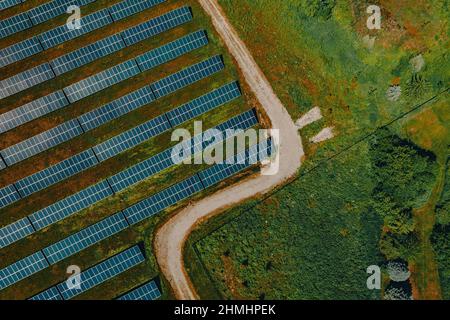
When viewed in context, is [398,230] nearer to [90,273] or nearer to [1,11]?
[90,273]

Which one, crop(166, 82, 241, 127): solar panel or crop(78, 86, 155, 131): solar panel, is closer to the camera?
crop(78, 86, 155, 131): solar panel

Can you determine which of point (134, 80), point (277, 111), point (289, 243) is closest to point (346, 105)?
point (277, 111)

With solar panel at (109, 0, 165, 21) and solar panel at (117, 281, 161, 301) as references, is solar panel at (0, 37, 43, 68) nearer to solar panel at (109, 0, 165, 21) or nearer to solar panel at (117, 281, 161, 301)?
solar panel at (109, 0, 165, 21)

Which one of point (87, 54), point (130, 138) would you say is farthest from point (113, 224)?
point (87, 54)

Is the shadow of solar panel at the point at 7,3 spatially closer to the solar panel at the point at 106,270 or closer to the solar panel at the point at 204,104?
the solar panel at the point at 204,104

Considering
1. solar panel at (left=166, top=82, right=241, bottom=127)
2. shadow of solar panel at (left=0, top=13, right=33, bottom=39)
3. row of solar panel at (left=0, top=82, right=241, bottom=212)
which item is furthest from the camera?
solar panel at (left=166, top=82, right=241, bottom=127)

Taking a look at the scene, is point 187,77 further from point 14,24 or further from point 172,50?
point 14,24

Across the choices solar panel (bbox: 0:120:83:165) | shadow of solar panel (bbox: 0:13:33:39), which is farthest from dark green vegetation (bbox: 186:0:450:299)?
shadow of solar panel (bbox: 0:13:33:39)

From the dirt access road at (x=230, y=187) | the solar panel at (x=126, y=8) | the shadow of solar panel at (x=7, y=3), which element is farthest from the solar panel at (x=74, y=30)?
the dirt access road at (x=230, y=187)
